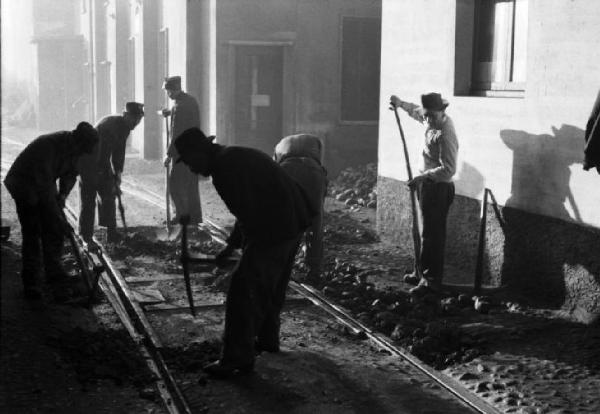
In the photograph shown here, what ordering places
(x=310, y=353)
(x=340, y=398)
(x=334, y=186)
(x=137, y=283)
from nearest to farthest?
(x=340, y=398)
(x=310, y=353)
(x=137, y=283)
(x=334, y=186)

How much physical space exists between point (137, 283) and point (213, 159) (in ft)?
12.2

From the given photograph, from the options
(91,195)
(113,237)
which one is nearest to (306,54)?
(113,237)

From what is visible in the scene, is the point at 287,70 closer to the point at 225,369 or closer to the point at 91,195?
the point at 91,195

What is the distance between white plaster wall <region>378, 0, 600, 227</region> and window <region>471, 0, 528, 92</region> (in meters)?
0.28

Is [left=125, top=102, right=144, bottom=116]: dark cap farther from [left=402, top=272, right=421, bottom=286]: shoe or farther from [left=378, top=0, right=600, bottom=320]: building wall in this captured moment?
[left=402, top=272, right=421, bottom=286]: shoe

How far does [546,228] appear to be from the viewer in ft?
26.2

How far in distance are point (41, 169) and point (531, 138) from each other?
15.8ft

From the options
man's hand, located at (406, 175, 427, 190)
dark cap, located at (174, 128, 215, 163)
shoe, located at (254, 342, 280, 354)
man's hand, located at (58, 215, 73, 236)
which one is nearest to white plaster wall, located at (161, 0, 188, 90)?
man's hand, located at (406, 175, 427, 190)

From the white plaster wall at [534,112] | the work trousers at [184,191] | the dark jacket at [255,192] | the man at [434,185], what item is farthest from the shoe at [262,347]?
the work trousers at [184,191]

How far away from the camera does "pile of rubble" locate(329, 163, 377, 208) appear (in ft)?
→ 49.2

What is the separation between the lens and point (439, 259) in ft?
28.5

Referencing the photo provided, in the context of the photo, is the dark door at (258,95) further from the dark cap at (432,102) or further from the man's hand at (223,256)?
the man's hand at (223,256)

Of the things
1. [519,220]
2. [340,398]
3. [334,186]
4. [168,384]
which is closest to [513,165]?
[519,220]

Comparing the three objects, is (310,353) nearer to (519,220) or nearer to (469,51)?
(519,220)
